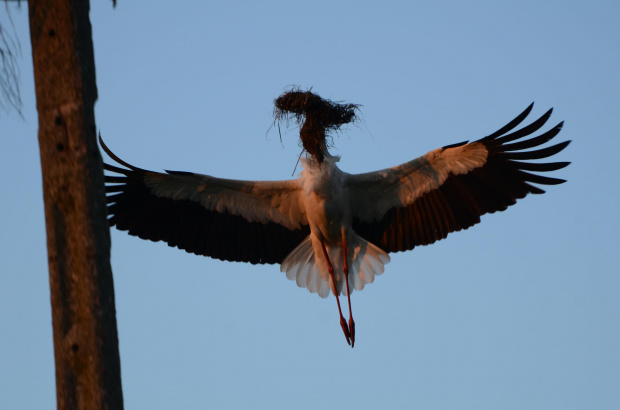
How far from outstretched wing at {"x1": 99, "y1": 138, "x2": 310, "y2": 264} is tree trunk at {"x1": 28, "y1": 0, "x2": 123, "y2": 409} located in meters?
3.48

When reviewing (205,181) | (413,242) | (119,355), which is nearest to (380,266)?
(413,242)

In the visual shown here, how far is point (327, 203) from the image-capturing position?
6707mm

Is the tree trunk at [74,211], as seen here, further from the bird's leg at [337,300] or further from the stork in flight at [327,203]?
the bird's leg at [337,300]

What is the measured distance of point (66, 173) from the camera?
3.26 meters

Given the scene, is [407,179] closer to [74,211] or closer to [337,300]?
[337,300]

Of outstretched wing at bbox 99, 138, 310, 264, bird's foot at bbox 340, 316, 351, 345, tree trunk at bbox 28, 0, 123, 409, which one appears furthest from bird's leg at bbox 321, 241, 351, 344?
tree trunk at bbox 28, 0, 123, 409

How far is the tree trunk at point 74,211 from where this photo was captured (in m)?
3.15

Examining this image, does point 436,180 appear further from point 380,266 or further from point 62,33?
point 62,33

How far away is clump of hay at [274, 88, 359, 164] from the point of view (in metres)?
6.62

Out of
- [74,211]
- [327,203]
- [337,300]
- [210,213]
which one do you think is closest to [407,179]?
[327,203]

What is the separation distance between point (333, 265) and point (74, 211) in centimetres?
402

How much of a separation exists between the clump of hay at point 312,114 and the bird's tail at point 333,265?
79cm

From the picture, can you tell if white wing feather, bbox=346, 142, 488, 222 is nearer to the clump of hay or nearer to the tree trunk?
the clump of hay

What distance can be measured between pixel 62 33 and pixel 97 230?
2.48 ft
